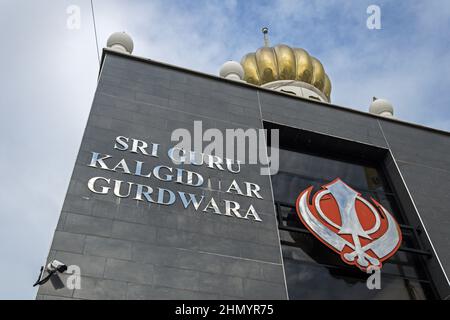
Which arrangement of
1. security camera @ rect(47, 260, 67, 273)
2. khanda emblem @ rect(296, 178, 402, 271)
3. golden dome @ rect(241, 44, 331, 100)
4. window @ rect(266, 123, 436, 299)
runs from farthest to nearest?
golden dome @ rect(241, 44, 331, 100), khanda emblem @ rect(296, 178, 402, 271), window @ rect(266, 123, 436, 299), security camera @ rect(47, 260, 67, 273)

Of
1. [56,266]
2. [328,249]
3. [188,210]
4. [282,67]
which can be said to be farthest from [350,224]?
[282,67]

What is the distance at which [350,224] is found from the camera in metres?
11.1

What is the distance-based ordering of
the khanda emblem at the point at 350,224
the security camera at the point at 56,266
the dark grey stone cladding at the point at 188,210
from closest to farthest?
the security camera at the point at 56,266 → the dark grey stone cladding at the point at 188,210 → the khanda emblem at the point at 350,224

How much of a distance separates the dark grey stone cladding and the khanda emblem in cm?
96

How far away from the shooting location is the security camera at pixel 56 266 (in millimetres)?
7695

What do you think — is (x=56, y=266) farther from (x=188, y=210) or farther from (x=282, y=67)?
(x=282, y=67)

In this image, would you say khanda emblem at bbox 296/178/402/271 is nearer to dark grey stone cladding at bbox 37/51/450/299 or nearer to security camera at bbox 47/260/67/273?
dark grey stone cladding at bbox 37/51/450/299

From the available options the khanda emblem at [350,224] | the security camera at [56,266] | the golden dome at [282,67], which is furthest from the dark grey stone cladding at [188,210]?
the golden dome at [282,67]

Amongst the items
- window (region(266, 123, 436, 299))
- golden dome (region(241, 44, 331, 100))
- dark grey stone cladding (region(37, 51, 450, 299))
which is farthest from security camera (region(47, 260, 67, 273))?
golden dome (region(241, 44, 331, 100))

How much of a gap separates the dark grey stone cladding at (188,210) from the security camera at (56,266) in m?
0.18

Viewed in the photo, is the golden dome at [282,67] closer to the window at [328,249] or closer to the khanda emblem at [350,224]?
the window at [328,249]

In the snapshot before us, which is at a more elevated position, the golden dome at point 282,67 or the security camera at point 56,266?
the golden dome at point 282,67

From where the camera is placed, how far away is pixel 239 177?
1096 centimetres

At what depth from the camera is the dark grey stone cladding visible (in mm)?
8297
